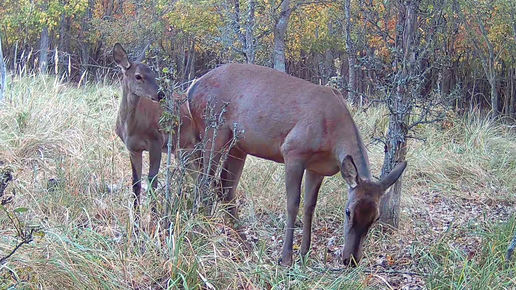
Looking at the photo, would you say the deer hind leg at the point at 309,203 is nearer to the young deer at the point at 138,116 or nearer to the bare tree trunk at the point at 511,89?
the young deer at the point at 138,116

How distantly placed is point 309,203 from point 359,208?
0.90 meters

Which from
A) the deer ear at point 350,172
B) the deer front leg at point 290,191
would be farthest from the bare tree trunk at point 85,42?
the deer ear at point 350,172

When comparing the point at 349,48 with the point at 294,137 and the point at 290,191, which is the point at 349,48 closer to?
the point at 294,137

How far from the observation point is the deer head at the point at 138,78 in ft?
20.9

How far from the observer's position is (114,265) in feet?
13.4

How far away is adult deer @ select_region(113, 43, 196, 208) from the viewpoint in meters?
6.48

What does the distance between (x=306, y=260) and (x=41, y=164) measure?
137 inches

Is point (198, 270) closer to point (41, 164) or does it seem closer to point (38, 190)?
point (38, 190)

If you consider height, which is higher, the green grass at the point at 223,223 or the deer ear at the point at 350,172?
the deer ear at the point at 350,172

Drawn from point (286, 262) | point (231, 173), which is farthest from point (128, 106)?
point (286, 262)

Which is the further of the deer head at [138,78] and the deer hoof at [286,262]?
the deer head at [138,78]

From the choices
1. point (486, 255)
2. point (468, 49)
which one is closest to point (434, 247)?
point (486, 255)

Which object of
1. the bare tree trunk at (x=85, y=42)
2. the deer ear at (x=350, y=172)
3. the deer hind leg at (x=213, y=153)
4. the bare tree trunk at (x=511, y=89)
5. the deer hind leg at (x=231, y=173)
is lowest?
the bare tree trunk at (x=85, y=42)

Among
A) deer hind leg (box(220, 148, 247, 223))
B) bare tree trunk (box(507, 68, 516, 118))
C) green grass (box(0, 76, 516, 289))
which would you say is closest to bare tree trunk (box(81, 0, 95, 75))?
green grass (box(0, 76, 516, 289))
